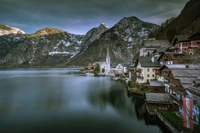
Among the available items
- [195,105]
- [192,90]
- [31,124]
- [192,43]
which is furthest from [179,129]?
[192,43]

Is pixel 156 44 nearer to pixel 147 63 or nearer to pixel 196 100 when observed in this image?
pixel 147 63

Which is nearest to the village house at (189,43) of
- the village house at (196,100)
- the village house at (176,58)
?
the village house at (176,58)

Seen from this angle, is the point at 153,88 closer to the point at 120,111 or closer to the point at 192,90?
the point at 120,111

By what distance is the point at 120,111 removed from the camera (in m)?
27.2

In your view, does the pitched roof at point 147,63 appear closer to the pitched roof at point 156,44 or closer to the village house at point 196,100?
the pitched roof at point 156,44

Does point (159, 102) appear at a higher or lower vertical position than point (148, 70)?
lower

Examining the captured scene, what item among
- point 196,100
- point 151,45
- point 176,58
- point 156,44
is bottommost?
point 196,100

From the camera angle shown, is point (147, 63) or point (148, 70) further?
point (147, 63)

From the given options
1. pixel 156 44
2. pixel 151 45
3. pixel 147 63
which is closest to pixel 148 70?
pixel 147 63

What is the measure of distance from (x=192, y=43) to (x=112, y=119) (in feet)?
121

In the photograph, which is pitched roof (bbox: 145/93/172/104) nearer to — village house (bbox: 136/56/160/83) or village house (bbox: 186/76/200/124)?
village house (bbox: 186/76/200/124)

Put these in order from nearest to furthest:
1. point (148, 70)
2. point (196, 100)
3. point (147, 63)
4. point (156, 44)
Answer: point (196, 100)
point (148, 70)
point (147, 63)
point (156, 44)

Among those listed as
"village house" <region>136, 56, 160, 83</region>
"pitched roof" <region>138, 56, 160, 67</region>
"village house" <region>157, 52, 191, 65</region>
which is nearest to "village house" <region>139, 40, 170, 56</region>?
"pitched roof" <region>138, 56, 160, 67</region>

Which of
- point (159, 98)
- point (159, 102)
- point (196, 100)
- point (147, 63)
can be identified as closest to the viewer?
point (196, 100)
